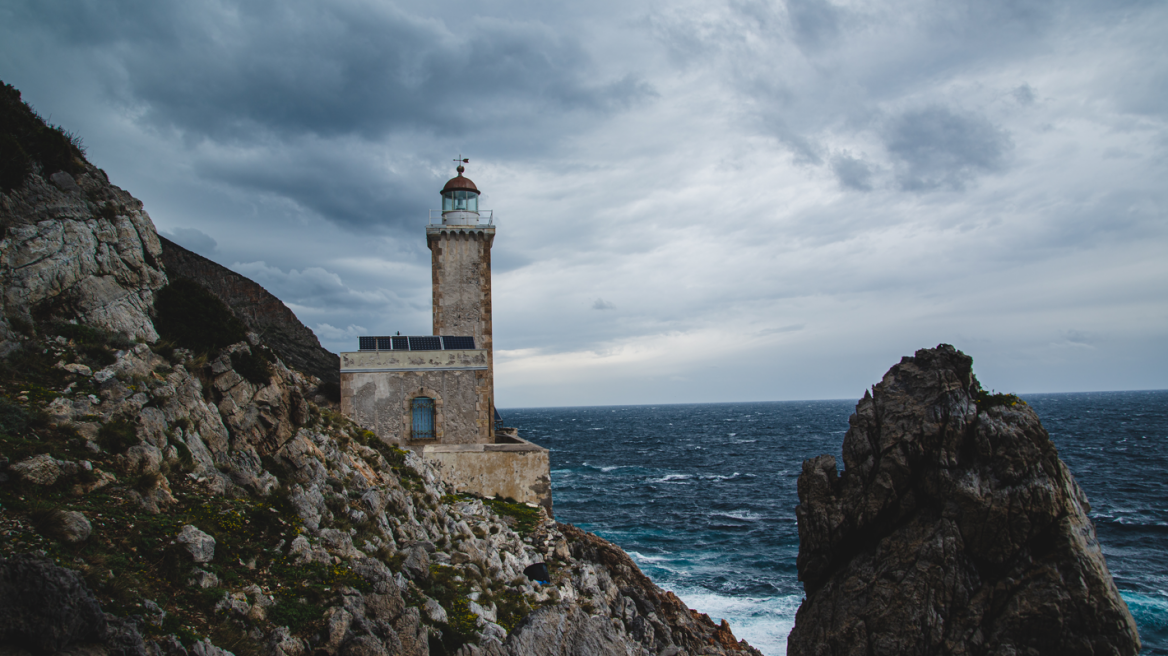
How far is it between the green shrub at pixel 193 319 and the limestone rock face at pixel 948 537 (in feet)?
48.1

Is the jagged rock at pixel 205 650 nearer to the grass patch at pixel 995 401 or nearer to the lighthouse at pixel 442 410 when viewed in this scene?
the lighthouse at pixel 442 410

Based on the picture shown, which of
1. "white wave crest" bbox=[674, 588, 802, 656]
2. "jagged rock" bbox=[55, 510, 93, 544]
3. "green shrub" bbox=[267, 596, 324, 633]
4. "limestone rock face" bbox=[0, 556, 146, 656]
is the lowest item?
"white wave crest" bbox=[674, 588, 802, 656]

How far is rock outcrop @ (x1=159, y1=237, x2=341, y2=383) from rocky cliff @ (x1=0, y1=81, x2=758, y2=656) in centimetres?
1917

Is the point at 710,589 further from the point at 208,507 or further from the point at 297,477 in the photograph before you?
the point at 208,507

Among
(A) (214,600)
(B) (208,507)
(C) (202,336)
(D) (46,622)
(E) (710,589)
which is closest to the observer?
(D) (46,622)

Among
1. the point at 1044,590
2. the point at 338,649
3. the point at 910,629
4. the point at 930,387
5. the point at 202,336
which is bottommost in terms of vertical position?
the point at 910,629

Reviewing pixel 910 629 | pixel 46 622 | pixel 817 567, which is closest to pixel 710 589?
pixel 817 567

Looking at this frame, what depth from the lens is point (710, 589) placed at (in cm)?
2370

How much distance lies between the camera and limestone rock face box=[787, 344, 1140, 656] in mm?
12320

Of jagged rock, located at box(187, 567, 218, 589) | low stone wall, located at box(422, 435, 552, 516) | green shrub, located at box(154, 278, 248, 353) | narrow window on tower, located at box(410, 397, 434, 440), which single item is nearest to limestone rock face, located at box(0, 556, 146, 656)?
jagged rock, located at box(187, 567, 218, 589)

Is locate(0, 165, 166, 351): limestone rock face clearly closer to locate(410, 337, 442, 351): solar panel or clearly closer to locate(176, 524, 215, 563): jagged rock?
locate(176, 524, 215, 563): jagged rock

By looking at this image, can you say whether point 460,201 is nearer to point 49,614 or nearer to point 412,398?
point 412,398

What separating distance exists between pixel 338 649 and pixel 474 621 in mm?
2774

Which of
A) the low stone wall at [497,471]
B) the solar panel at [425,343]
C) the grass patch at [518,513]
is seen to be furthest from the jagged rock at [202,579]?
the solar panel at [425,343]
